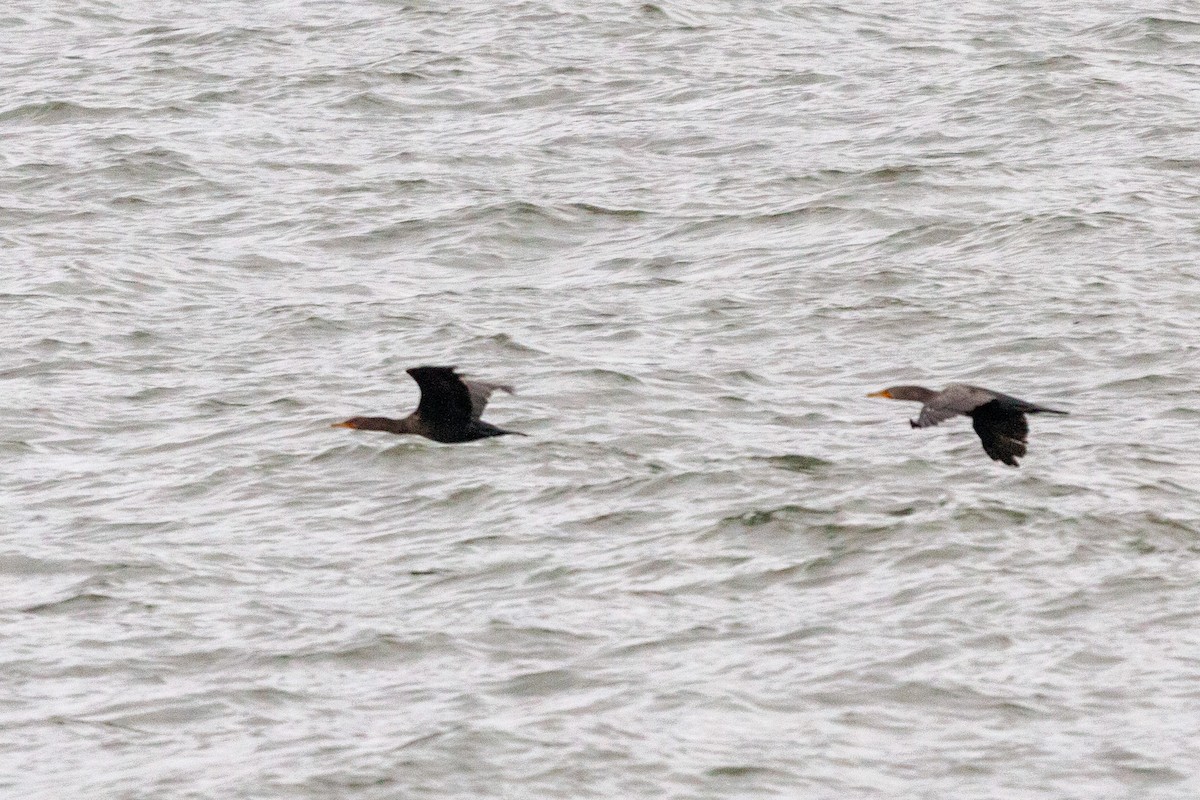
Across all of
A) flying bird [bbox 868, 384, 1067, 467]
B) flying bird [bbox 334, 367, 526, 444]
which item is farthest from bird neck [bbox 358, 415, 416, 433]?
flying bird [bbox 868, 384, 1067, 467]

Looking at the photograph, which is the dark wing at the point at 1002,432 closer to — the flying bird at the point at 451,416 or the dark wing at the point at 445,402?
the flying bird at the point at 451,416

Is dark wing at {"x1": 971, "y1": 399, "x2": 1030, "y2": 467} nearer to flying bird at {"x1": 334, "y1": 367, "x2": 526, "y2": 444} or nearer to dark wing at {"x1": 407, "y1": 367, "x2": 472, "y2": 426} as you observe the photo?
flying bird at {"x1": 334, "y1": 367, "x2": 526, "y2": 444}

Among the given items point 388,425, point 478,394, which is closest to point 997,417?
point 478,394

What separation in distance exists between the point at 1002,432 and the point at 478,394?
3031 mm

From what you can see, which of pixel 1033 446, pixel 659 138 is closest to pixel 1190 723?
pixel 1033 446

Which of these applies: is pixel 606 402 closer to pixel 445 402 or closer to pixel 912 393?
pixel 445 402

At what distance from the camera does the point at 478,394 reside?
13797mm

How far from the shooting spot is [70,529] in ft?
43.2

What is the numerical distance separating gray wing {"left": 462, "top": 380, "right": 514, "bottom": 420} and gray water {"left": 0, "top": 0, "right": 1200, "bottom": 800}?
0.40m

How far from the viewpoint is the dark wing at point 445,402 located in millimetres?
13477

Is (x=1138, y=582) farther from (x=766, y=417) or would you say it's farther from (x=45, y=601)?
(x=45, y=601)

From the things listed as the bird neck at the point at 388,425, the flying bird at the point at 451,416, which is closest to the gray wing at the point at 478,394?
the flying bird at the point at 451,416

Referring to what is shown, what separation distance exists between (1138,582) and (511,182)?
9.79 m

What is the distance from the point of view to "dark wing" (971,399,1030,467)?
12.8 m
